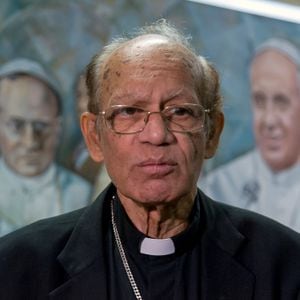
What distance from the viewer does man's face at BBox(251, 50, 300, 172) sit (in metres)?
2.24

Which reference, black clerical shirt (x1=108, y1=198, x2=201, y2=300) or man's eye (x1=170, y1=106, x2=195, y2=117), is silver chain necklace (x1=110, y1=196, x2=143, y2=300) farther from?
man's eye (x1=170, y1=106, x2=195, y2=117)

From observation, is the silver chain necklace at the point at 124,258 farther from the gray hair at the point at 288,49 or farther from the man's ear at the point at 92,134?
the gray hair at the point at 288,49

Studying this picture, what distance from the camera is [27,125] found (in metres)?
1.98

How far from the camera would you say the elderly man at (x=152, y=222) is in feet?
4.20

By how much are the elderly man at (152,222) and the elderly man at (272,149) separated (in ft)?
2.64

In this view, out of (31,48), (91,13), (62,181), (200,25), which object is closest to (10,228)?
(62,181)

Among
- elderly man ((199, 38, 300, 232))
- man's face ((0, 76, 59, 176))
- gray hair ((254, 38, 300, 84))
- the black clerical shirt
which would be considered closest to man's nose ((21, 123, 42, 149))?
man's face ((0, 76, 59, 176))

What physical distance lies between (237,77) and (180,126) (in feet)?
3.19

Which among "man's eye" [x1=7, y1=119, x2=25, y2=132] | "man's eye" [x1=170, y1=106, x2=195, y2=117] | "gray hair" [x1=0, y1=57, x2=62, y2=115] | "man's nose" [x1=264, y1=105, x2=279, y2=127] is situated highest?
"gray hair" [x1=0, y1=57, x2=62, y2=115]

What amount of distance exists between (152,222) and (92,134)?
19 cm

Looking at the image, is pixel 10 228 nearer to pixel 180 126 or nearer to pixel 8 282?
pixel 8 282

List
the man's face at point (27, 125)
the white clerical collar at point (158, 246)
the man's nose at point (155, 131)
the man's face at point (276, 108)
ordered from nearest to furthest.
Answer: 1. the man's nose at point (155, 131)
2. the white clerical collar at point (158, 246)
3. the man's face at point (27, 125)
4. the man's face at point (276, 108)

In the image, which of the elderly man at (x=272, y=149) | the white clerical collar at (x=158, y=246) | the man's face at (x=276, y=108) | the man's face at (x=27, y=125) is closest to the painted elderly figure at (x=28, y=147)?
the man's face at (x=27, y=125)

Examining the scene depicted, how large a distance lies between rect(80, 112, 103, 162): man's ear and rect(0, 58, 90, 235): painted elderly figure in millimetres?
579
